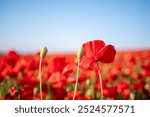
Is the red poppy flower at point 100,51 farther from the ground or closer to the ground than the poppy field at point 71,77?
farther from the ground

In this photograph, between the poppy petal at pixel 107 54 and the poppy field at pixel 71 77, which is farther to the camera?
the poppy field at pixel 71 77

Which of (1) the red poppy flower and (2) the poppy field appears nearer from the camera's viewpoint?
(1) the red poppy flower

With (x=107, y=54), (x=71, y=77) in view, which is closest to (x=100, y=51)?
(x=107, y=54)

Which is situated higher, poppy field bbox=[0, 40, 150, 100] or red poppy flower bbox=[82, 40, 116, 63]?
red poppy flower bbox=[82, 40, 116, 63]

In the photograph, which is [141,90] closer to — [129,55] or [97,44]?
[129,55]
